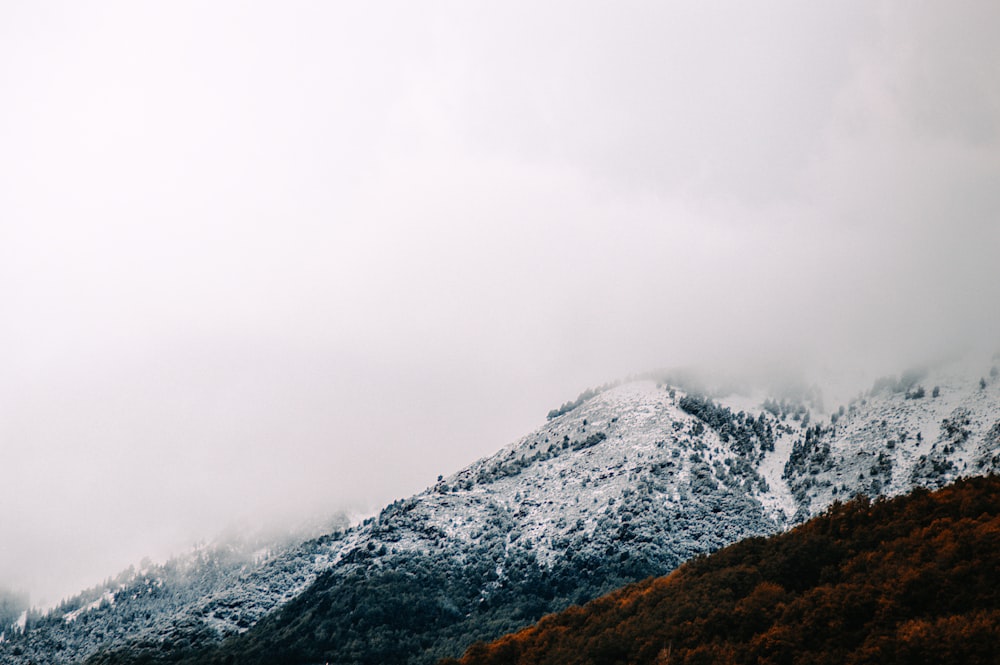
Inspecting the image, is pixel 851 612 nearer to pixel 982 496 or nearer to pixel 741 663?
pixel 741 663

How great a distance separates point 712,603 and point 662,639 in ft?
26.3

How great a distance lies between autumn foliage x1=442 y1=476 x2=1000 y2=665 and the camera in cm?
6819

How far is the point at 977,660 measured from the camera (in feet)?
193

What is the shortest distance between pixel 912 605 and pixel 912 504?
92.0 ft

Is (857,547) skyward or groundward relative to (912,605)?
skyward

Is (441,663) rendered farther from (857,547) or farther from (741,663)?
(857,547)

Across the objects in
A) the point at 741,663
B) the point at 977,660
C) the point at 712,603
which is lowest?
the point at 977,660

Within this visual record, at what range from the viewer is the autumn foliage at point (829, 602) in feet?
224

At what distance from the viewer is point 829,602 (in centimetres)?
7750

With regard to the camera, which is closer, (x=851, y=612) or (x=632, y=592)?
(x=851, y=612)

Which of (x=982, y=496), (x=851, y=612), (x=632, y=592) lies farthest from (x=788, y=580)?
(x=632, y=592)

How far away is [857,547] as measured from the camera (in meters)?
93.8

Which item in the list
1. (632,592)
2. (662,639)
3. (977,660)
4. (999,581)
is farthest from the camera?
(632,592)

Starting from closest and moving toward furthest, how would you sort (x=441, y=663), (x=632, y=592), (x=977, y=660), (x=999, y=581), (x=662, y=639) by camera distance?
1. (x=977, y=660)
2. (x=999, y=581)
3. (x=662, y=639)
4. (x=441, y=663)
5. (x=632, y=592)
